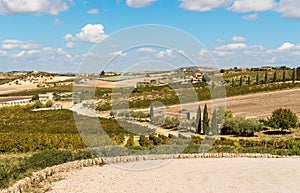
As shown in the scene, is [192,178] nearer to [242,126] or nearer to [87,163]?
[87,163]

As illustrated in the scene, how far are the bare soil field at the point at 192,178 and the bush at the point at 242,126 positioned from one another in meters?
14.1

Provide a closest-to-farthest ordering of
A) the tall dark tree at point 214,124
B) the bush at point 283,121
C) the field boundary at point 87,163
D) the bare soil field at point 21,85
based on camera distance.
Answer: the field boundary at point 87,163
the bush at point 283,121
the tall dark tree at point 214,124
the bare soil field at point 21,85

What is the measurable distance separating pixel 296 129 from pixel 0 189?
→ 26053 mm

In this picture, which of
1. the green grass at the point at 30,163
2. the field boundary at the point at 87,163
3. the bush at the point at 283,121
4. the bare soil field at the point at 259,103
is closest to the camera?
the field boundary at the point at 87,163

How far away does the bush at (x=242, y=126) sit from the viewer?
29.6 meters

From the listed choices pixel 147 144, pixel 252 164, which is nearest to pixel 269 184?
pixel 252 164

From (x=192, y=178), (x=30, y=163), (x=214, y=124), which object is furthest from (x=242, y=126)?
(x=30, y=163)

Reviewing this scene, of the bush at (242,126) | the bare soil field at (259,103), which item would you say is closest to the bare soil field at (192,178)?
the bush at (242,126)

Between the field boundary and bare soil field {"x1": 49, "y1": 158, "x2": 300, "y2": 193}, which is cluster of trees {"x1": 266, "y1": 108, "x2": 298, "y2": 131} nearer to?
the field boundary

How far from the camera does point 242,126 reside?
29641 millimetres

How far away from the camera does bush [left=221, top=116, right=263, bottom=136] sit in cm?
2956

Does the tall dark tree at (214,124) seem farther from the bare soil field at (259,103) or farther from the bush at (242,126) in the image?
the bare soil field at (259,103)

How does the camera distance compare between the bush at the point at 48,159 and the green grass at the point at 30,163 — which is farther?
the bush at the point at 48,159

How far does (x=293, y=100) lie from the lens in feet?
157
